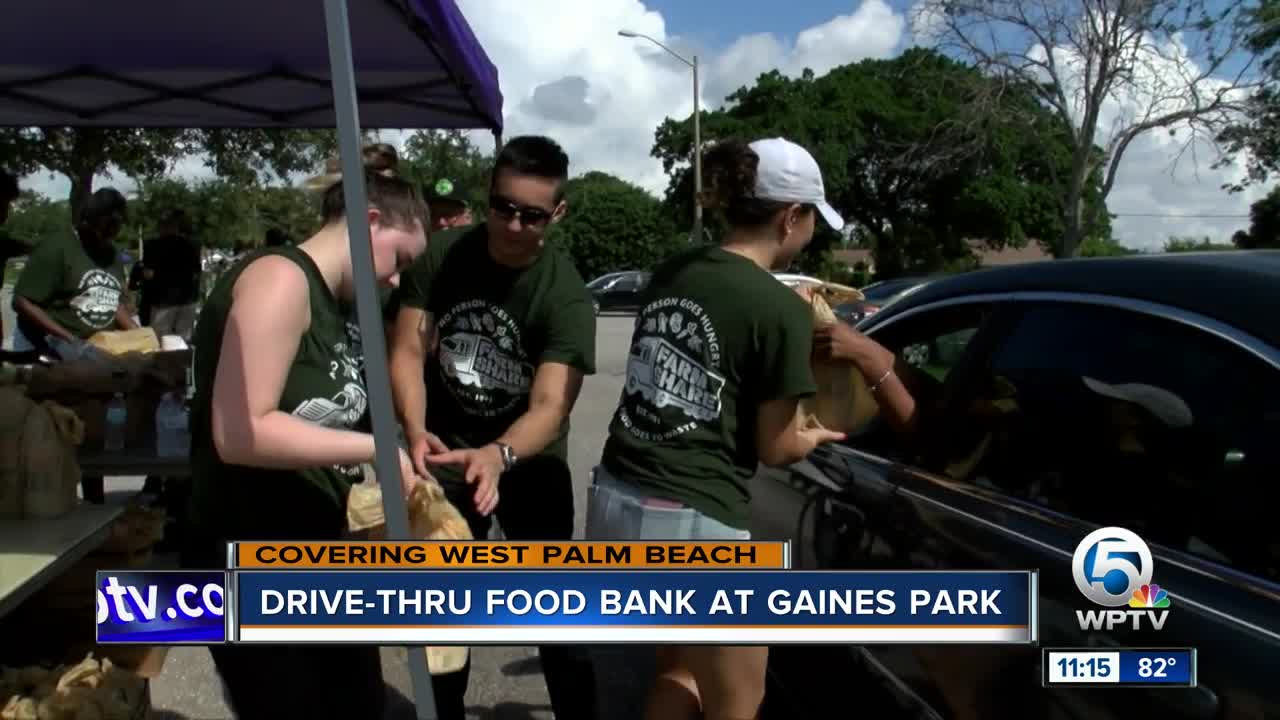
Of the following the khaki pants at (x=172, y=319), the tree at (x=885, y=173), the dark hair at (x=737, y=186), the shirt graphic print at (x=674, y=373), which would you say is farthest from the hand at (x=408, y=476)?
the tree at (x=885, y=173)

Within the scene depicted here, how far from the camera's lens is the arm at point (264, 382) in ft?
6.45

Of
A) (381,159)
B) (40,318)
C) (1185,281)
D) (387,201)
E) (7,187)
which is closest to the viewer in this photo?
(1185,281)

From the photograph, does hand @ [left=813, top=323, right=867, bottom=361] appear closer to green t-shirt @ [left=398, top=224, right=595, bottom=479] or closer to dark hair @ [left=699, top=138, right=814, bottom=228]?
dark hair @ [left=699, top=138, right=814, bottom=228]

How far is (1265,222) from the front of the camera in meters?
19.3

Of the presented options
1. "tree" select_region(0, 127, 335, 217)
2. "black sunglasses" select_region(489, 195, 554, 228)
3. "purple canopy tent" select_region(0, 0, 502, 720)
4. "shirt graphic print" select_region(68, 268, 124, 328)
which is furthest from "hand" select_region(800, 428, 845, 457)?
"tree" select_region(0, 127, 335, 217)

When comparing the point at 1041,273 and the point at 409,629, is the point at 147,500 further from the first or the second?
the point at 1041,273

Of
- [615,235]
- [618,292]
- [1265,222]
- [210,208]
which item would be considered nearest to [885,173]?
[615,235]

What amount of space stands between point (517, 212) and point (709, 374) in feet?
2.80

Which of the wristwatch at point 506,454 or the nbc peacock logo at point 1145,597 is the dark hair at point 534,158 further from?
the nbc peacock logo at point 1145,597

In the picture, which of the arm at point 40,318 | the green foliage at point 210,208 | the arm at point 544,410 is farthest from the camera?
the green foliage at point 210,208

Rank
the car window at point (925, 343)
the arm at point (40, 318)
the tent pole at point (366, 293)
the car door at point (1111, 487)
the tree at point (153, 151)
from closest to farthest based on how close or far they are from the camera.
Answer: the car door at point (1111, 487) → the tent pole at point (366, 293) → the car window at point (925, 343) → the arm at point (40, 318) → the tree at point (153, 151)

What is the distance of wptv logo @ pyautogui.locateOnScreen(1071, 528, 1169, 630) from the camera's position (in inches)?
68.2

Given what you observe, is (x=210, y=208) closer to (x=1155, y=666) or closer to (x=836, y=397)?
(x=836, y=397)

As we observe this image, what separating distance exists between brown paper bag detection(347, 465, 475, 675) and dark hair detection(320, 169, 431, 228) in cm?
62
